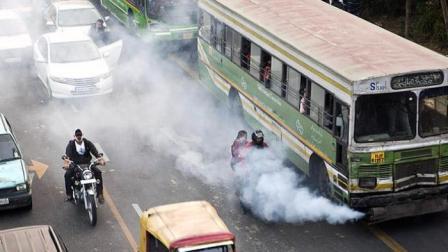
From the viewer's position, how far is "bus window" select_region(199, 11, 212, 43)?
21.6m

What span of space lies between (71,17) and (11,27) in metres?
1.96

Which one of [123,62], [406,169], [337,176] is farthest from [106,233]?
[123,62]

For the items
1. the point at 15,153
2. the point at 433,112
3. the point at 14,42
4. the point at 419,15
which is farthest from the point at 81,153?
the point at 419,15

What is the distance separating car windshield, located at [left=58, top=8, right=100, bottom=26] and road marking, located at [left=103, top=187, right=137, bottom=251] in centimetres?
1145

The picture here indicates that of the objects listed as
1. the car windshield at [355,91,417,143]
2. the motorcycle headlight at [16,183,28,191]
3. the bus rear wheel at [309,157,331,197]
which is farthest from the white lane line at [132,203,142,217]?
the car windshield at [355,91,417,143]

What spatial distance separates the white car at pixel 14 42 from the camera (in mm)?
25719

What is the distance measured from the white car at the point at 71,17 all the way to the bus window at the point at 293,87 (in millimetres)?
11663

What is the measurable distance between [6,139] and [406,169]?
7397 millimetres

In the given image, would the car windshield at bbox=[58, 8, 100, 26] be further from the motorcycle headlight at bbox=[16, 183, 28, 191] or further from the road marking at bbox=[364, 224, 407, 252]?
the road marking at bbox=[364, 224, 407, 252]

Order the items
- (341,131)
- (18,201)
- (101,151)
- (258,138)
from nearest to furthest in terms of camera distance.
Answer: (341,131) → (258,138) → (18,201) → (101,151)

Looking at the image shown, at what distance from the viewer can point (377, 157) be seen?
14477 mm

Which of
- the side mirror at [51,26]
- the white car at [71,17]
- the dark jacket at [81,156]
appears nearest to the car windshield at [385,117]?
the dark jacket at [81,156]

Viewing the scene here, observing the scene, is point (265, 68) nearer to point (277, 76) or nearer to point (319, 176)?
point (277, 76)

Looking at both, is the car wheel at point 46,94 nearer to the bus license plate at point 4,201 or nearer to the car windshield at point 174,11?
the car windshield at point 174,11
